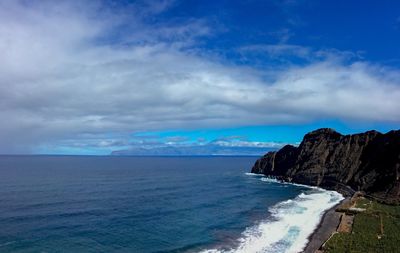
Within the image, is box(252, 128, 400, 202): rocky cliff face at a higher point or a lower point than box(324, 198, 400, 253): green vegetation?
higher

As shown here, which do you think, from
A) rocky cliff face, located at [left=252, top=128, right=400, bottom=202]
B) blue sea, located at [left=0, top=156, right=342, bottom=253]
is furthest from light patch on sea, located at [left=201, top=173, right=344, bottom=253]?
rocky cliff face, located at [left=252, top=128, right=400, bottom=202]

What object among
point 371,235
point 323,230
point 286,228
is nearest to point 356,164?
point 323,230

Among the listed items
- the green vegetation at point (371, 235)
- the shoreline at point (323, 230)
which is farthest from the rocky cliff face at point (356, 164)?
the shoreline at point (323, 230)

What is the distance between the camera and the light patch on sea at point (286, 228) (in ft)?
238

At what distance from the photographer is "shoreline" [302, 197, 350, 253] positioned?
72.4m

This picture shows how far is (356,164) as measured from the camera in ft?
551

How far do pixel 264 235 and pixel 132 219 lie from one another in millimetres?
33796

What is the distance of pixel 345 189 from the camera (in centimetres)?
15400

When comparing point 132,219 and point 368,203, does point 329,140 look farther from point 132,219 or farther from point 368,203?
point 132,219

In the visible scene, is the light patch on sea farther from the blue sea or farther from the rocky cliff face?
the rocky cliff face

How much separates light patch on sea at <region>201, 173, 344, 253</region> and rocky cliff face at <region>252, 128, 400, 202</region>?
62.1ft

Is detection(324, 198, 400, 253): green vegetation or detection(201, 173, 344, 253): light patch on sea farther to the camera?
detection(201, 173, 344, 253): light patch on sea

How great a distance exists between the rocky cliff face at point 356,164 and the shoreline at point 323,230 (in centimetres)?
3543

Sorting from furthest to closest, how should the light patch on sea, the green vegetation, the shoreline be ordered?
the light patch on sea → the shoreline → the green vegetation
